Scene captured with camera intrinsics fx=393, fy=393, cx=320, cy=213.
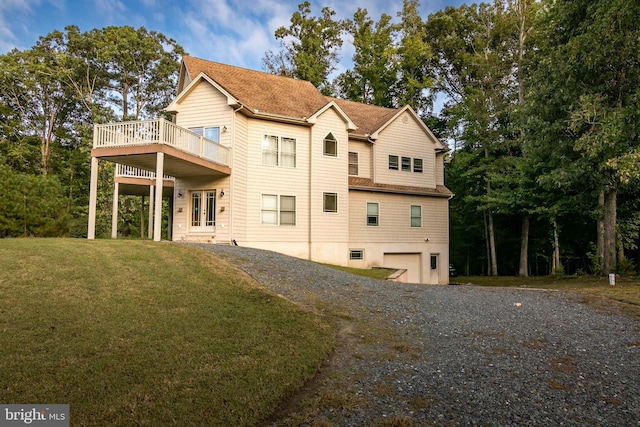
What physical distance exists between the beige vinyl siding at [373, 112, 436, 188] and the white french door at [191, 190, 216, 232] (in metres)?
8.57

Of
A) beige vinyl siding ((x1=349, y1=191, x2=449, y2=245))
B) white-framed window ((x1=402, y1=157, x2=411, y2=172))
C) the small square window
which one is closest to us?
beige vinyl siding ((x1=349, y1=191, x2=449, y2=245))

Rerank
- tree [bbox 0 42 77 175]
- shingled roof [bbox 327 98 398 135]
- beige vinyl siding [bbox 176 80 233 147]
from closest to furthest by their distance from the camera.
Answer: beige vinyl siding [bbox 176 80 233 147], shingled roof [bbox 327 98 398 135], tree [bbox 0 42 77 175]

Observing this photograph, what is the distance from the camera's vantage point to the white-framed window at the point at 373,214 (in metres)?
20.2

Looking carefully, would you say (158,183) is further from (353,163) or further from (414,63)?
(414,63)

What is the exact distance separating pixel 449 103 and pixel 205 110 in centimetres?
2359

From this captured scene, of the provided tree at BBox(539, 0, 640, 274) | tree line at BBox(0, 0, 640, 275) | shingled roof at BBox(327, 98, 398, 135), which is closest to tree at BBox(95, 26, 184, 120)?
tree line at BBox(0, 0, 640, 275)

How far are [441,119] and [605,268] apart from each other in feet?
62.6

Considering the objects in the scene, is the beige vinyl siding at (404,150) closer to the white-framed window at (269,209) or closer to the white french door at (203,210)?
the white-framed window at (269,209)

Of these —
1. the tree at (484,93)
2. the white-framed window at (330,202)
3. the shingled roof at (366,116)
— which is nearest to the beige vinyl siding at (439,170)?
the tree at (484,93)

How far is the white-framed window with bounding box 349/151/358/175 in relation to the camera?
20672 millimetres

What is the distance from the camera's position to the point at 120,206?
1105 inches

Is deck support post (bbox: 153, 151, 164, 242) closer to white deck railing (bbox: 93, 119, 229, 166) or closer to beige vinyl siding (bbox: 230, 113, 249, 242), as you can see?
white deck railing (bbox: 93, 119, 229, 166)

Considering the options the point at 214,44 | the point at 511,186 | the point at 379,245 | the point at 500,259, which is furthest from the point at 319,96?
the point at 500,259

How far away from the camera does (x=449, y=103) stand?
3369cm
